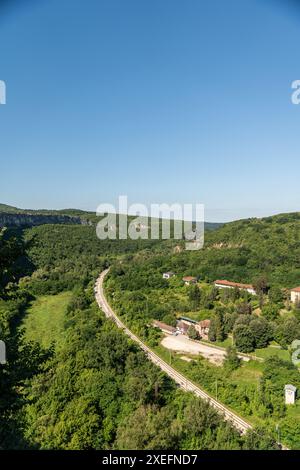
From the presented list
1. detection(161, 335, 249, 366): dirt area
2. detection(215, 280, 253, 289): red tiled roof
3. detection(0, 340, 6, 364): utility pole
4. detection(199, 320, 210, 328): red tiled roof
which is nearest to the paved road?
detection(161, 335, 249, 366): dirt area

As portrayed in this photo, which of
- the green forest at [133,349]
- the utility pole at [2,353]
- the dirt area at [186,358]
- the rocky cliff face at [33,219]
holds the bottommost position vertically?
the dirt area at [186,358]

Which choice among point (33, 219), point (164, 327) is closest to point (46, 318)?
point (164, 327)

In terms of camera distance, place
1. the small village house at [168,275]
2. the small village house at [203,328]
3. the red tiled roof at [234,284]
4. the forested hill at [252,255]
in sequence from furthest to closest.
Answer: the small village house at [168,275], the forested hill at [252,255], the red tiled roof at [234,284], the small village house at [203,328]

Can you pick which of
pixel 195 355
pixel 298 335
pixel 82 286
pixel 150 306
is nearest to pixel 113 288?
pixel 82 286

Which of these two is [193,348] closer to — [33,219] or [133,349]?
[133,349]

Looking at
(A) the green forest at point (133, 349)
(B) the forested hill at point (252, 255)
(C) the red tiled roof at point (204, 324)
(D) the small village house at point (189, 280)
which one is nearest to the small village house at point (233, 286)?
(B) the forested hill at point (252, 255)

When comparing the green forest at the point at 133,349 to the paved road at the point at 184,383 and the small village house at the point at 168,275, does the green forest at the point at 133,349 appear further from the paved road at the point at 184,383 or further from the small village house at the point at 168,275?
the small village house at the point at 168,275
